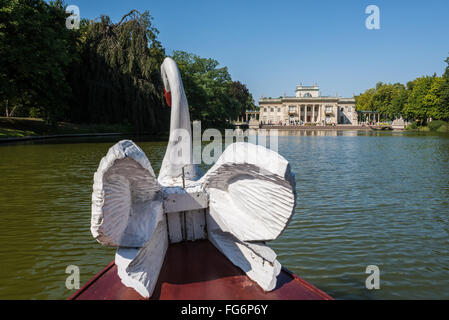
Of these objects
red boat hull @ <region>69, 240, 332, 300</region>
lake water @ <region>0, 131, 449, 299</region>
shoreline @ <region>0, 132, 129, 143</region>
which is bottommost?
lake water @ <region>0, 131, 449, 299</region>

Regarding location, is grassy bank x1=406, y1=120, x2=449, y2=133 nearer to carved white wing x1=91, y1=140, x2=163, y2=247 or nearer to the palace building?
the palace building


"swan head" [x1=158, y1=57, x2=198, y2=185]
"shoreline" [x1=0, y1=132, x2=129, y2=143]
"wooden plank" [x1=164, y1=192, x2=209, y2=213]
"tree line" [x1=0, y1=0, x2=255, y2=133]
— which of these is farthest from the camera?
"tree line" [x1=0, y1=0, x2=255, y2=133]

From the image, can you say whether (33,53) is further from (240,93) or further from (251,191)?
(240,93)

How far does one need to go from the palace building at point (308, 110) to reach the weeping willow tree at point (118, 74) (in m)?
63.8

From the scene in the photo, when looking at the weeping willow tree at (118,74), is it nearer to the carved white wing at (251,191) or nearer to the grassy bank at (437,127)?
the carved white wing at (251,191)

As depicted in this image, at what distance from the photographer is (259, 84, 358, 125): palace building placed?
86.9m

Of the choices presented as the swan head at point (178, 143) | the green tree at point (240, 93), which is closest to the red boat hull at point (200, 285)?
the swan head at point (178, 143)

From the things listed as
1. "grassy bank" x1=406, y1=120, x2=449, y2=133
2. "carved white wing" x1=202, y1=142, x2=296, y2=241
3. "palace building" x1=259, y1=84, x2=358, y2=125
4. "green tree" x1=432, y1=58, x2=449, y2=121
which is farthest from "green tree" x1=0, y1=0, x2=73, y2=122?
"palace building" x1=259, y1=84, x2=358, y2=125

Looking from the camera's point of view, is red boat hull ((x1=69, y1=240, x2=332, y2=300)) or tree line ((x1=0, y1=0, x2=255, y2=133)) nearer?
red boat hull ((x1=69, y1=240, x2=332, y2=300))

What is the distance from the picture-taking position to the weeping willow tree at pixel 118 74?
24562 mm

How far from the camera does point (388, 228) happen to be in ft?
18.0

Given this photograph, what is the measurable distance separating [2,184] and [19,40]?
13.4m

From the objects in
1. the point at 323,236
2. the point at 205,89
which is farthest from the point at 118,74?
the point at 323,236

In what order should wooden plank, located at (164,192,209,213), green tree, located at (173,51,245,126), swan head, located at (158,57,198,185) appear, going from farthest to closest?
green tree, located at (173,51,245,126)
swan head, located at (158,57,198,185)
wooden plank, located at (164,192,209,213)
